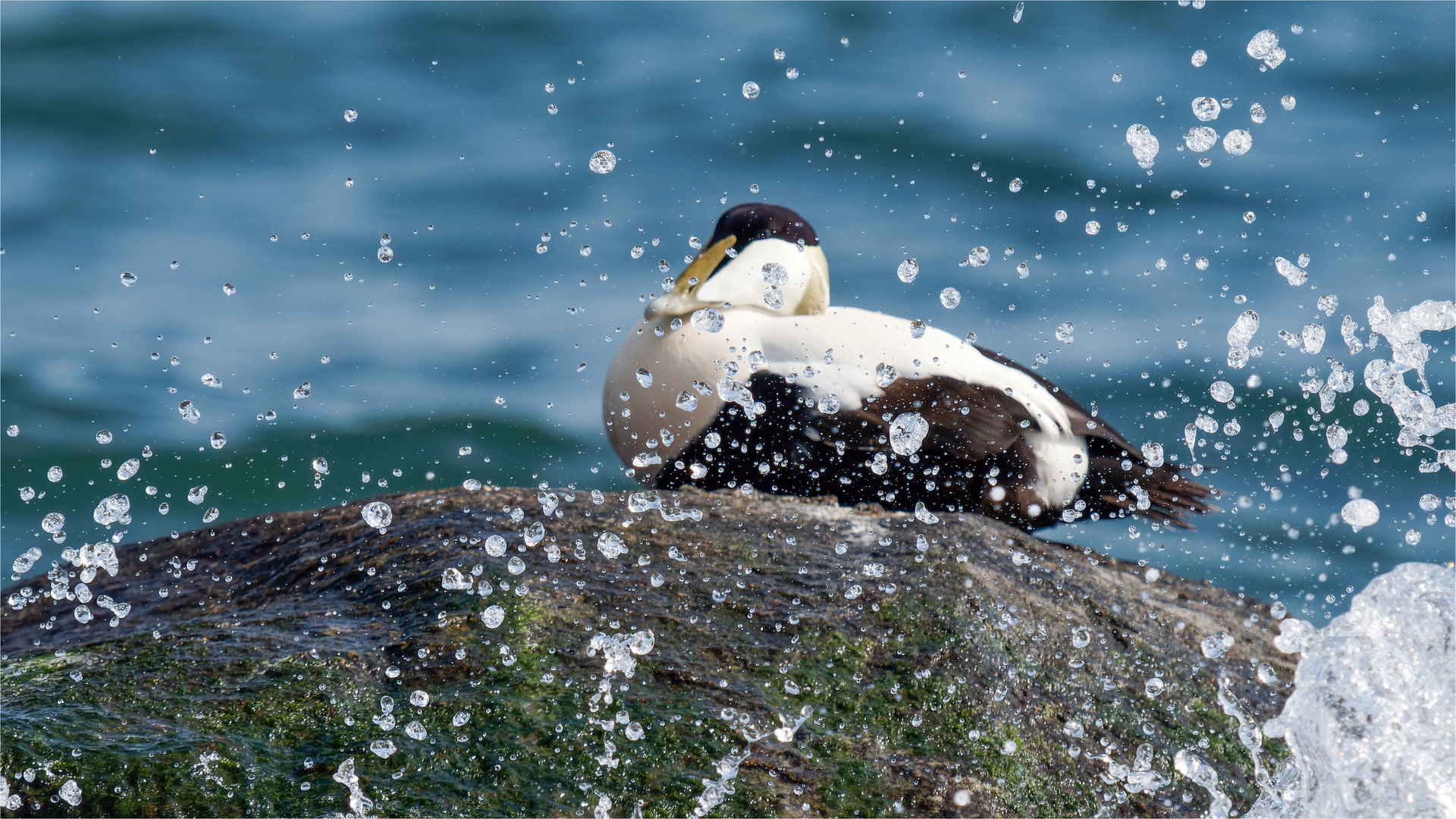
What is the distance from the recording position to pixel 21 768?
2.05 metres

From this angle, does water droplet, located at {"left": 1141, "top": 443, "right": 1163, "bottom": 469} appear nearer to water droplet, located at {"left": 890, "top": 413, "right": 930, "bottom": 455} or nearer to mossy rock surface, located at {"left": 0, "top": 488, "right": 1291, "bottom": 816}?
water droplet, located at {"left": 890, "top": 413, "right": 930, "bottom": 455}

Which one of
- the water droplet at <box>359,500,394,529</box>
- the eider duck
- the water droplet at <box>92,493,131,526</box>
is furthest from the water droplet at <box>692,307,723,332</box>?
the water droplet at <box>92,493,131,526</box>

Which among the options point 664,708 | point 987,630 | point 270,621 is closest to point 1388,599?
point 987,630

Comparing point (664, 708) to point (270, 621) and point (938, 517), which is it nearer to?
point (270, 621)

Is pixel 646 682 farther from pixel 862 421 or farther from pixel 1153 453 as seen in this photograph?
pixel 1153 453

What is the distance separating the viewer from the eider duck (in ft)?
13.3

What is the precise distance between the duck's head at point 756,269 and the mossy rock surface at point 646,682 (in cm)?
142

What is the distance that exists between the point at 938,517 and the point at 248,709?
1886 mm

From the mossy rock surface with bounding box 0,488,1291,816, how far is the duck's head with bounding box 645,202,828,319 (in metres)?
1.42

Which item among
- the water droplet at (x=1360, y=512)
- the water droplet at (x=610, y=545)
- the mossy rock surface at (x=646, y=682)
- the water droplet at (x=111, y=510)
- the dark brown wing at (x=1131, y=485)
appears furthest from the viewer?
the dark brown wing at (x=1131, y=485)

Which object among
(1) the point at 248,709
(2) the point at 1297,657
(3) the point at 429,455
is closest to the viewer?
(1) the point at 248,709

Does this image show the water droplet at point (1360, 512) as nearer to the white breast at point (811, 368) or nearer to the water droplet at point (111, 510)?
the white breast at point (811, 368)

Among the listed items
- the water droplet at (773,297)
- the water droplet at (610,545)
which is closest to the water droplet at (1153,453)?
the water droplet at (773,297)

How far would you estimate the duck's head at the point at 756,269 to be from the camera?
4.51 meters
